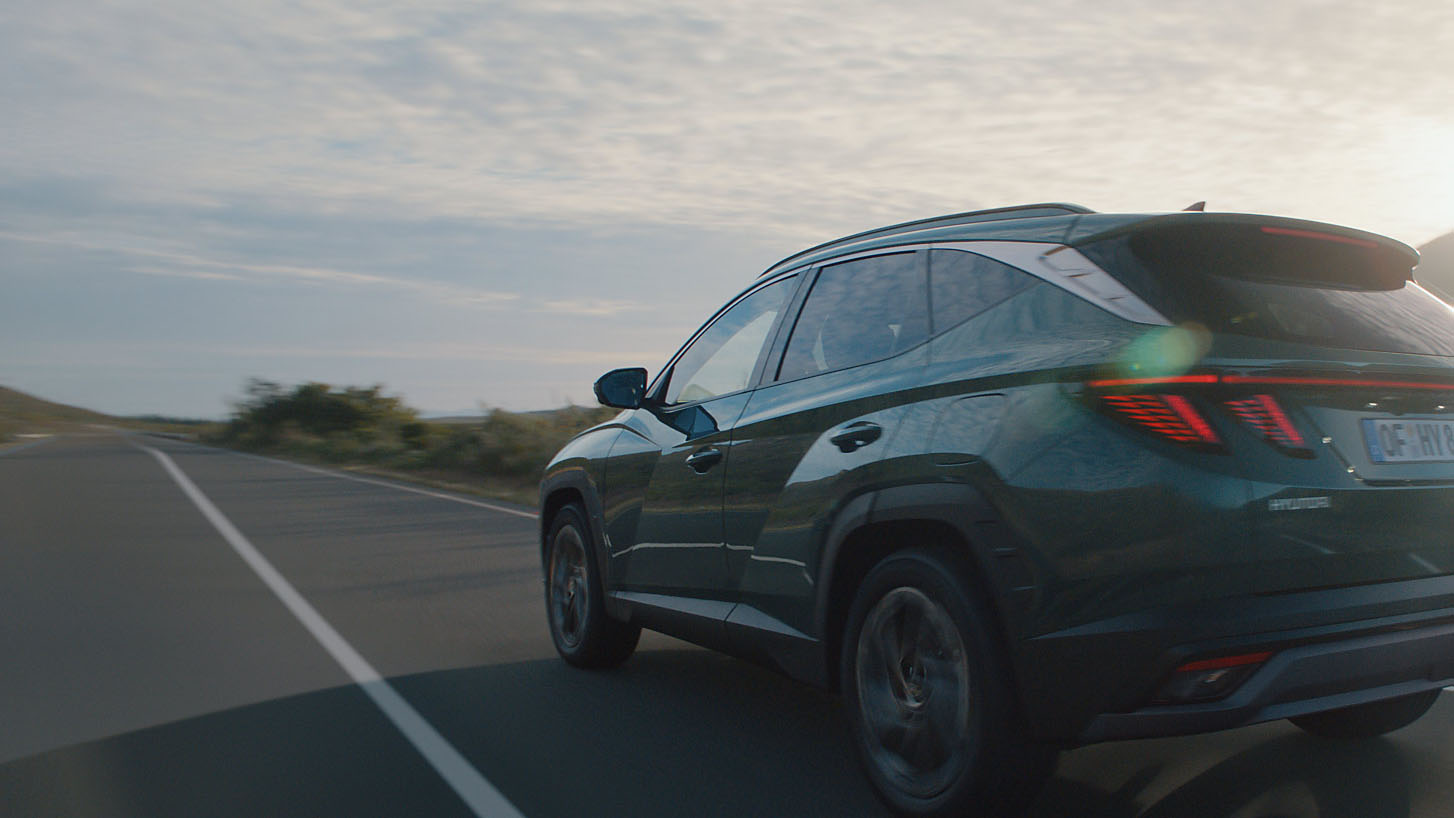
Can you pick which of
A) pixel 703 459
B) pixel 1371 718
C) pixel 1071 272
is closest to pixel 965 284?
pixel 1071 272

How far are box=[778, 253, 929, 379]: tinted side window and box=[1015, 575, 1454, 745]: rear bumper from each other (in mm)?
1171

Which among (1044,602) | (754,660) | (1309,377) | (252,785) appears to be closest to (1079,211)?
(1309,377)

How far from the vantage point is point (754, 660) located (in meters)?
4.58

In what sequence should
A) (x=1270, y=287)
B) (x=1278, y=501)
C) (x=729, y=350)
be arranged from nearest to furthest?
(x=1278, y=501)
(x=1270, y=287)
(x=729, y=350)

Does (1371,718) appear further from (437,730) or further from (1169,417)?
(437,730)

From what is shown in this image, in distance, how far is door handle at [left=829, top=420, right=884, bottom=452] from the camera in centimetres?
392

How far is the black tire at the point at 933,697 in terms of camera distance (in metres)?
3.45

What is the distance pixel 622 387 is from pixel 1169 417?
10.0ft

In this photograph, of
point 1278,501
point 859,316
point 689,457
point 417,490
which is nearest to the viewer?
point 1278,501

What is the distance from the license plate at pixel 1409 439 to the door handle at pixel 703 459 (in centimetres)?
228

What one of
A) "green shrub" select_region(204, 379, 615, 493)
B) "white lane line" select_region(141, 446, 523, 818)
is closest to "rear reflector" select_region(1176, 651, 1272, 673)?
"white lane line" select_region(141, 446, 523, 818)

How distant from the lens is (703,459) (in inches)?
195

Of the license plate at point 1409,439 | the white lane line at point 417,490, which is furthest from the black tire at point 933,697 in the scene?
the white lane line at point 417,490

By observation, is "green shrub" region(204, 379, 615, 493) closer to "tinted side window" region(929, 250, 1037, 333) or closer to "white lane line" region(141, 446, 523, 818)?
"white lane line" region(141, 446, 523, 818)
